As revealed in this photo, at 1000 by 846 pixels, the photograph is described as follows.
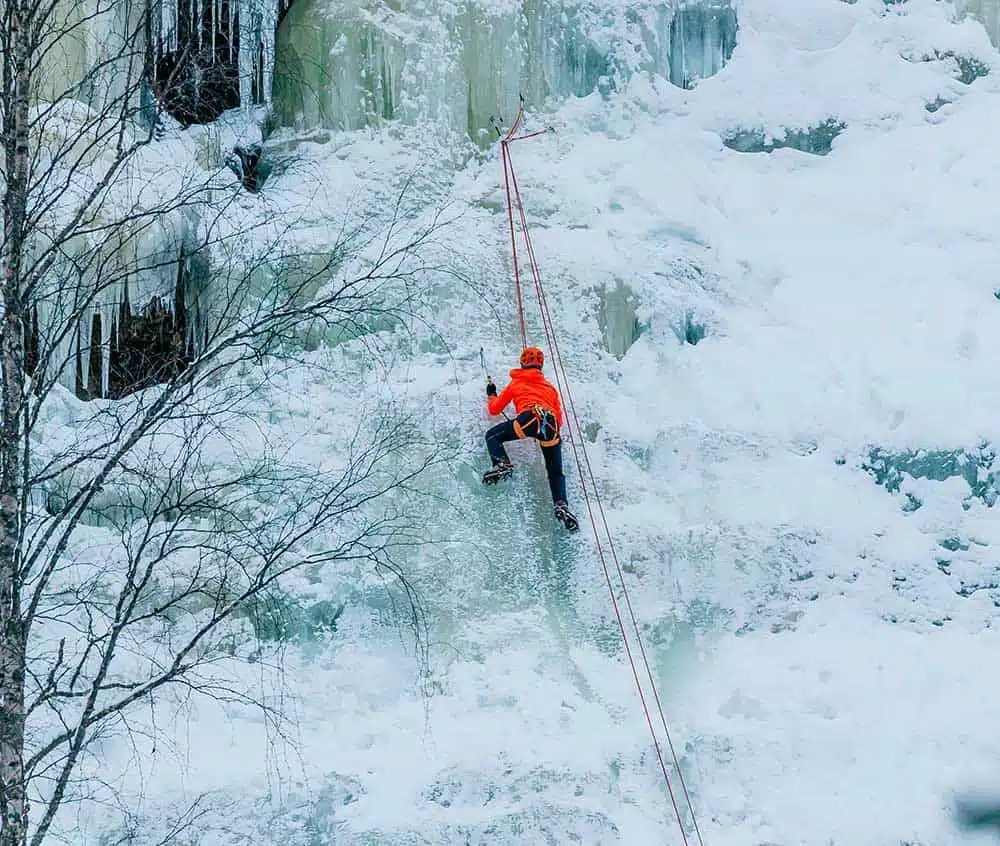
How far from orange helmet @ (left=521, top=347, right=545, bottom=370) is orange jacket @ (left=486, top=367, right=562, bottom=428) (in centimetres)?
3

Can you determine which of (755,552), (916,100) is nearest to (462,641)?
(755,552)

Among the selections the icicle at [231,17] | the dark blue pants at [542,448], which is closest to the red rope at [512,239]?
the dark blue pants at [542,448]

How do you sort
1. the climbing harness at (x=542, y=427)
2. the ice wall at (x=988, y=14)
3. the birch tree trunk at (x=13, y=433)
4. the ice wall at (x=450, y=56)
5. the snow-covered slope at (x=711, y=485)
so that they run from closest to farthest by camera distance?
the birch tree trunk at (x=13, y=433), the snow-covered slope at (x=711, y=485), the climbing harness at (x=542, y=427), the ice wall at (x=450, y=56), the ice wall at (x=988, y=14)

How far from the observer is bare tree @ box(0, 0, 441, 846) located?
15.3 feet

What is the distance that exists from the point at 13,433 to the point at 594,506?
3.65 m

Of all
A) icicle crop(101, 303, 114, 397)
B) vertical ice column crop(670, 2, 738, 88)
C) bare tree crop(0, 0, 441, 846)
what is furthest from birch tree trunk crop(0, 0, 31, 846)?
vertical ice column crop(670, 2, 738, 88)

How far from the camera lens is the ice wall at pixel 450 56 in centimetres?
866

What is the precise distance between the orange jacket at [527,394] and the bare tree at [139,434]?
53cm

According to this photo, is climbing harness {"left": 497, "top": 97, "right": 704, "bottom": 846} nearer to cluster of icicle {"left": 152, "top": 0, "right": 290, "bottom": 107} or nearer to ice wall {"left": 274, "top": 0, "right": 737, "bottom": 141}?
ice wall {"left": 274, "top": 0, "right": 737, "bottom": 141}

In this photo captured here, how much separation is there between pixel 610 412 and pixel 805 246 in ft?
6.52

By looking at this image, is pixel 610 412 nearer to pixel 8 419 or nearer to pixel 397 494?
pixel 397 494

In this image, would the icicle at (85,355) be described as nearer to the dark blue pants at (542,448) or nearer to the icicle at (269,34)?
the icicle at (269,34)

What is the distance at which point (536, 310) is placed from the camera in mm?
8086

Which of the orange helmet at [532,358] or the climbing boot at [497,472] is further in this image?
the orange helmet at [532,358]
